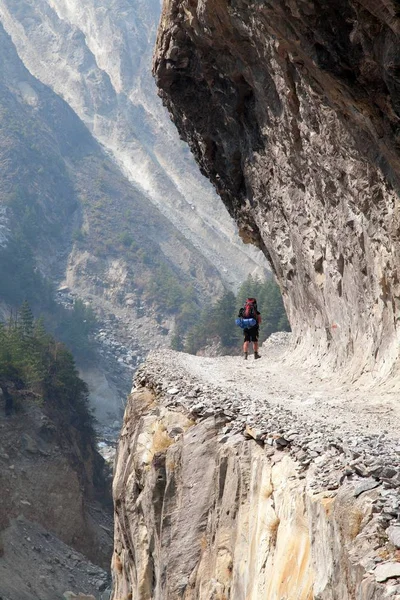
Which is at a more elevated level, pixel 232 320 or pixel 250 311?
pixel 232 320

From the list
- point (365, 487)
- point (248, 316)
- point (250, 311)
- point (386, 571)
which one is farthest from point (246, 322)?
point (386, 571)

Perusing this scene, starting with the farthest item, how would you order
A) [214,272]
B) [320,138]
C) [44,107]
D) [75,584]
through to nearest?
1. [44,107]
2. [214,272]
3. [75,584]
4. [320,138]

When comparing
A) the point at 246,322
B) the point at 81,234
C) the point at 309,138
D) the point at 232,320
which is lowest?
the point at 246,322

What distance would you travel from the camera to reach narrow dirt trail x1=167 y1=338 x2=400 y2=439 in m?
11.7

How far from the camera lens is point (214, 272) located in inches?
6029

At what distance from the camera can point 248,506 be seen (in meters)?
Answer: 10.1

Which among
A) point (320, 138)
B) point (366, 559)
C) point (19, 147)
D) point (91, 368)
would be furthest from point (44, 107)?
point (366, 559)

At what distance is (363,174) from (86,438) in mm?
43032

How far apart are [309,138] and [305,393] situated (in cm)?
630

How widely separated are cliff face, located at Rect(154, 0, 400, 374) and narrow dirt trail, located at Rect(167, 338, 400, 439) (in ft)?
3.22

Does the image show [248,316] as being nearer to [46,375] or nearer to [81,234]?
[46,375]

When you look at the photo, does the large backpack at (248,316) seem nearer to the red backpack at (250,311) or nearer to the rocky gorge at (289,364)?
the red backpack at (250,311)

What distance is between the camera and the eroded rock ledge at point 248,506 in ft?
21.6

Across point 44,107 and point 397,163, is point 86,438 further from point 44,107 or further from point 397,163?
point 44,107
